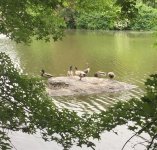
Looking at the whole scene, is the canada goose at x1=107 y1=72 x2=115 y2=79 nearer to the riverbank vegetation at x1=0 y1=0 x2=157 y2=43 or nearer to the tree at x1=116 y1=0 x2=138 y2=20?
the riverbank vegetation at x1=0 y1=0 x2=157 y2=43

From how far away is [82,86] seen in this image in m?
24.4

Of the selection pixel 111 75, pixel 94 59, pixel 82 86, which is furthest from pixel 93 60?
pixel 82 86

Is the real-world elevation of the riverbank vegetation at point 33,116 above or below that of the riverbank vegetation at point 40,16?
below

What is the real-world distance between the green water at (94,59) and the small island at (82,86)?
79 cm

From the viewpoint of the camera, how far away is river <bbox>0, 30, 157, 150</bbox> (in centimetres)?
2198

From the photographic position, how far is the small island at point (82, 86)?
2339 centimetres

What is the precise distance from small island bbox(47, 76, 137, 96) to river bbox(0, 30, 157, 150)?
748 mm

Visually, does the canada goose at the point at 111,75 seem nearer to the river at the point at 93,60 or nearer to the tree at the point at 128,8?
the river at the point at 93,60

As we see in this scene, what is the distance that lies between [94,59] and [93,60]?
49 cm

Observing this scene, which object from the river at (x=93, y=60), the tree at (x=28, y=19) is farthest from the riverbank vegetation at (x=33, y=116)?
the river at (x=93, y=60)

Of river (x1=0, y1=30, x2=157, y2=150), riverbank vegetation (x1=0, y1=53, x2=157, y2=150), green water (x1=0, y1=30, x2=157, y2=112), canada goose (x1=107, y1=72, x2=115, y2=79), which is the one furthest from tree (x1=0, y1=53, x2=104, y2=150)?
canada goose (x1=107, y1=72, x2=115, y2=79)

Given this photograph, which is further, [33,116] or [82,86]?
[82,86]

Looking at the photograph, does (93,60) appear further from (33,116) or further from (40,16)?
(33,116)

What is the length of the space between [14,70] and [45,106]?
91cm
